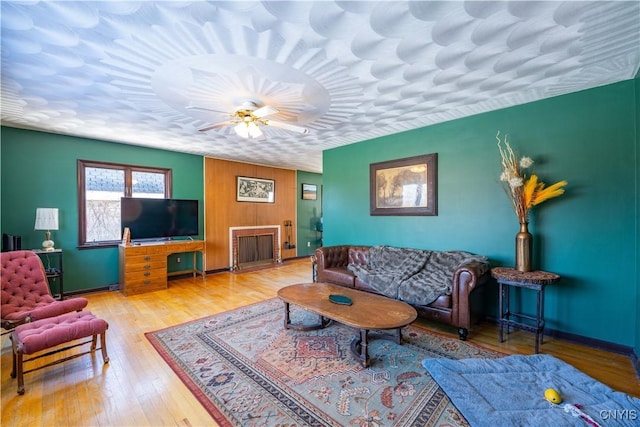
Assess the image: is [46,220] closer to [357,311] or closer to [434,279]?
[357,311]

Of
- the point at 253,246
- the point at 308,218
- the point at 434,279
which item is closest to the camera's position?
the point at 434,279

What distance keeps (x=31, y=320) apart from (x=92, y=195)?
8.97ft

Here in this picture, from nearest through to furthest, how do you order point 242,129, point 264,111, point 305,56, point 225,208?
point 305,56
point 264,111
point 242,129
point 225,208

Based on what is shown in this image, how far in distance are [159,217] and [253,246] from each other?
7.36 feet

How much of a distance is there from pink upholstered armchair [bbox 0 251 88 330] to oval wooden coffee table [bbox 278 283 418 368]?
2142 millimetres

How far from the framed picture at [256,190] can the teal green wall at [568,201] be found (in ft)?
13.9

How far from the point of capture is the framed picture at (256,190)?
637 centimetres

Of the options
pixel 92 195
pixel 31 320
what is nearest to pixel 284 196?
pixel 92 195

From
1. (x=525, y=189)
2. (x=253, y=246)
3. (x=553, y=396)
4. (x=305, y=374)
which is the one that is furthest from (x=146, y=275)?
(x=525, y=189)

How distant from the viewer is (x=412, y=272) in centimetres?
345

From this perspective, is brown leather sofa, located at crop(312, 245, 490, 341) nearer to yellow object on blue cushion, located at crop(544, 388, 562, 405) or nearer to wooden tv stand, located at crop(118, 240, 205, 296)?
yellow object on blue cushion, located at crop(544, 388, 562, 405)

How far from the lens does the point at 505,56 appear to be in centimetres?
212

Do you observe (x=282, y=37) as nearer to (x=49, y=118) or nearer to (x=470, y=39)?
(x=470, y=39)

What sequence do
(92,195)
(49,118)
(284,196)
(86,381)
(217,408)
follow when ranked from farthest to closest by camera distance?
1. (284,196)
2. (92,195)
3. (49,118)
4. (86,381)
5. (217,408)
